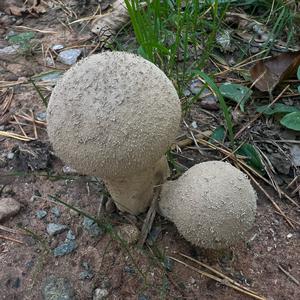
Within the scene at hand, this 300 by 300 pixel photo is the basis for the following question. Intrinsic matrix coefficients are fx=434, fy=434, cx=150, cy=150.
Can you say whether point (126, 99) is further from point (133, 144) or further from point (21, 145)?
point (21, 145)

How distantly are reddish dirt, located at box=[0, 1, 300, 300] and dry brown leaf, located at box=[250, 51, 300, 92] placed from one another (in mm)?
565

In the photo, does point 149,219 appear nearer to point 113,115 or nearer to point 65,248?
point 65,248

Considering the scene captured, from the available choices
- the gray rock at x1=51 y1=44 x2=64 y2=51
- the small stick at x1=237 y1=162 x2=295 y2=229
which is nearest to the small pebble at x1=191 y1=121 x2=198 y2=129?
the small stick at x1=237 y1=162 x2=295 y2=229

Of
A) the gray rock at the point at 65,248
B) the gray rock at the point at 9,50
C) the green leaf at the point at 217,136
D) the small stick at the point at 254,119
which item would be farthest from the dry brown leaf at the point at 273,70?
the gray rock at the point at 9,50

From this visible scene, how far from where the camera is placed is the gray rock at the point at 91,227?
1.99m

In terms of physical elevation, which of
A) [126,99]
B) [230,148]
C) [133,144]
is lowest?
[230,148]

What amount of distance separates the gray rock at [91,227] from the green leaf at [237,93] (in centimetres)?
101

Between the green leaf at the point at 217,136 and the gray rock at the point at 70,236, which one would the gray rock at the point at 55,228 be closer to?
the gray rock at the point at 70,236

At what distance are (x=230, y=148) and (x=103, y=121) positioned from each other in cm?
99

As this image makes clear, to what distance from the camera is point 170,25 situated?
2.80 meters

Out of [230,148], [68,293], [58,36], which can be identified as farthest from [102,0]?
[68,293]

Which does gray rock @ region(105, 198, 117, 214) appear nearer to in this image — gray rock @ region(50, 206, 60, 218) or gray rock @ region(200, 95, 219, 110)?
gray rock @ region(50, 206, 60, 218)

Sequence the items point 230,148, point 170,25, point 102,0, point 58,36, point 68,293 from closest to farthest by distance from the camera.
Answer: point 68,293 < point 230,148 < point 170,25 < point 58,36 < point 102,0

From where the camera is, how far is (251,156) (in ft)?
7.25
